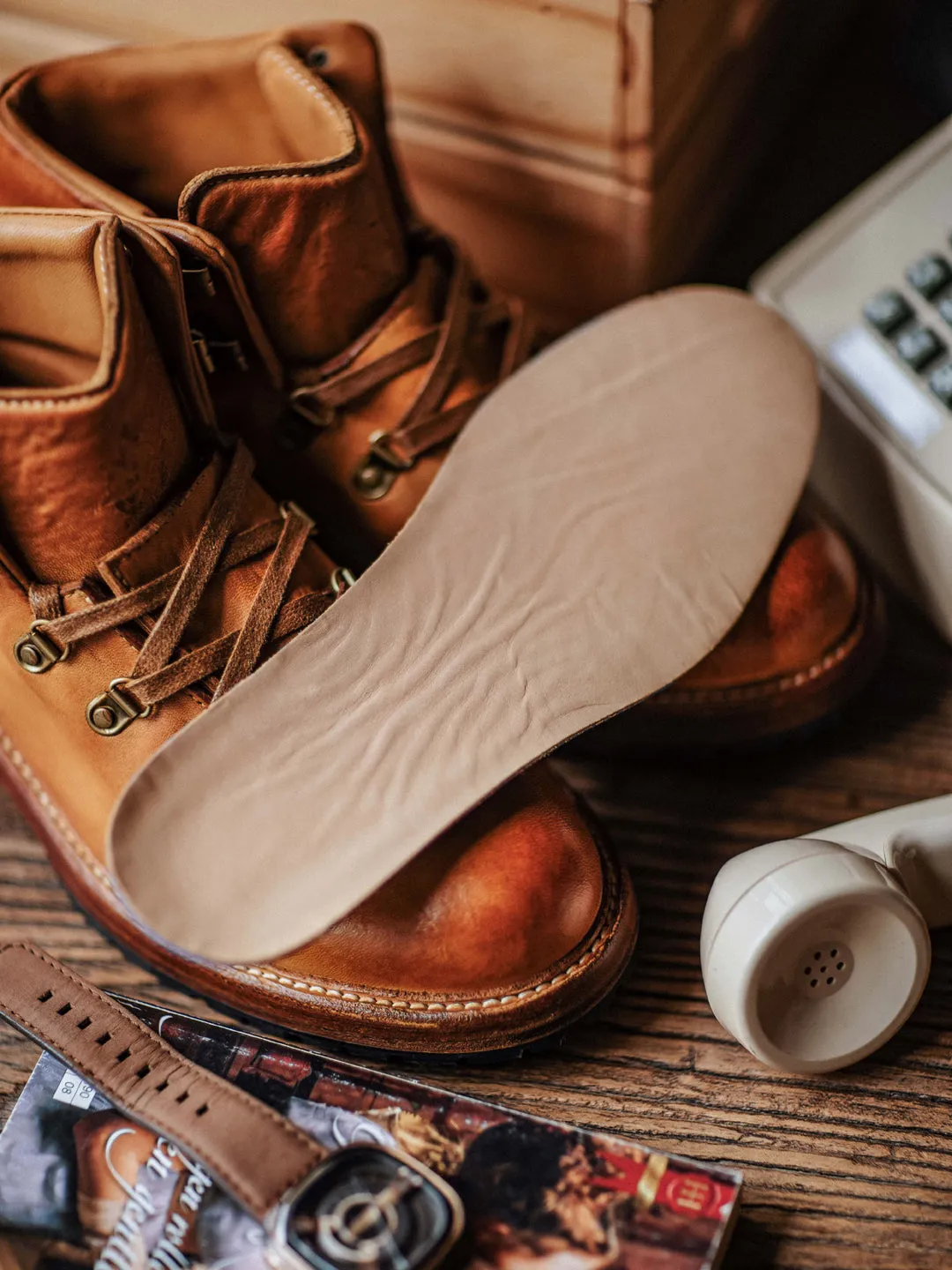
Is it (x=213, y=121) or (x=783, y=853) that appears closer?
(x=783, y=853)

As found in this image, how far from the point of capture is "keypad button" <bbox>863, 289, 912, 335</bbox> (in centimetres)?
63

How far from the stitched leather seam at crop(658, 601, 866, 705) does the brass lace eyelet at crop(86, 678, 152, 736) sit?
0.26 metres

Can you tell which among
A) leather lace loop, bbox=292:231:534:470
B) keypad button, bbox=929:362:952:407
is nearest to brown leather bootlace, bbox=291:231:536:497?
leather lace loop, bbox=292:231:534:470

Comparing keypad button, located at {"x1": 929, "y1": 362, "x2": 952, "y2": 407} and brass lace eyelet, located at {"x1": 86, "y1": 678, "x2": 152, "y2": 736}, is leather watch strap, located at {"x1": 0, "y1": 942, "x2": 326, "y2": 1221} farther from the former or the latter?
keypad button, located at {"x1": 929, "y1": 362, "x2": 952, "y2": 407}

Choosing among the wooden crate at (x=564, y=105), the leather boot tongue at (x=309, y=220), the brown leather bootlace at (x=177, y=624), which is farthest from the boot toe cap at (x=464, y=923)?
the wooden crate at (x=564, y=105)

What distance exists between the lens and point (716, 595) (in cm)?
56

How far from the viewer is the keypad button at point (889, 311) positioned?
0.63 metres

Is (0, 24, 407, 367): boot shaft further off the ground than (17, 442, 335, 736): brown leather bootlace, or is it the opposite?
(0, 24, 407, 367): boot shaft

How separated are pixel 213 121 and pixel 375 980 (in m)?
0.44

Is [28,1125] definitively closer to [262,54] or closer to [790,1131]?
[790,1131]

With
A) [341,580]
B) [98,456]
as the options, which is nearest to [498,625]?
[341,580]

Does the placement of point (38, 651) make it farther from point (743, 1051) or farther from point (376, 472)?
point (743, 1051)

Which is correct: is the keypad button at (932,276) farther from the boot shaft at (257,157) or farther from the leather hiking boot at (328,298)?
the boot shaft at (257,157)

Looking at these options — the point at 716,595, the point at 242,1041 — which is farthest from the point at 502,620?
the point at 242,1041
